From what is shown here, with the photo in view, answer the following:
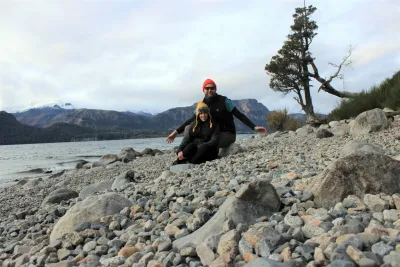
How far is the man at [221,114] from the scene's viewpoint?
24.1 feet

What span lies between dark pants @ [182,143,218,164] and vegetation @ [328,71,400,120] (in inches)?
277

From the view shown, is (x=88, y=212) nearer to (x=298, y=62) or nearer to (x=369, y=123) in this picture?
(x=369, y=123)

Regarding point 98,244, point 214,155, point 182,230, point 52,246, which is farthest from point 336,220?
point 214,155

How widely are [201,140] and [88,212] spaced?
3940 millimetres

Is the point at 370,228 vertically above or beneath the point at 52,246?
above

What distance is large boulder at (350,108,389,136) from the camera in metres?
7.68

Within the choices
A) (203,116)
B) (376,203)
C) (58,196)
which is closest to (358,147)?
(376,203)

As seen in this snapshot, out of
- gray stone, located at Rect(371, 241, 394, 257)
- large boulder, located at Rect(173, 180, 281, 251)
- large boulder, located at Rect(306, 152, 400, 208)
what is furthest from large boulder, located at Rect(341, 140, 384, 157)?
gray stone, located at Rect(371, 241, 394, 257)

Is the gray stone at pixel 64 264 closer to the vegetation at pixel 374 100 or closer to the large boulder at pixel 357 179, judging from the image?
the large boulder at pixel 357 179

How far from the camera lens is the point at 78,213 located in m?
3.45

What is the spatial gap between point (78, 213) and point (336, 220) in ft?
8.17

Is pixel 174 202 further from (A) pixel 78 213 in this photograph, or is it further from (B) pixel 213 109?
(B) pixel 213 109

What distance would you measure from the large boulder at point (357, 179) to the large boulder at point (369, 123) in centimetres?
523

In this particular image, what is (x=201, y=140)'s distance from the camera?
7.18 metres
